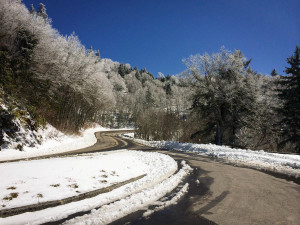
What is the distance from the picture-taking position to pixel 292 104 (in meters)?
21.5

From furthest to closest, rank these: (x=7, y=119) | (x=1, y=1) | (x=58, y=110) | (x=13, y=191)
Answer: (x=58, y=110)
(x=1, y=1)
(x=7, y=119)
(x=13, y=191)

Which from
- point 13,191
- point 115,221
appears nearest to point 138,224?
point 115,221

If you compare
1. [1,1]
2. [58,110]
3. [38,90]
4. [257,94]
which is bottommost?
[58,110]

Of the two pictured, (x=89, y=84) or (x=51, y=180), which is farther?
(x=89, y=84)

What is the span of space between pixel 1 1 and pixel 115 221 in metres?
25.5

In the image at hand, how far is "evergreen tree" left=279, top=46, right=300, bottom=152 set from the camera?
2159 cm

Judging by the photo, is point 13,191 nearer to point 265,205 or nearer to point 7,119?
point 265,205

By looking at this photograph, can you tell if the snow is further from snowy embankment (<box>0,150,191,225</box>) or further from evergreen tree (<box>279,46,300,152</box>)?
evergreen tree (<box>279,46,300,152</box>)

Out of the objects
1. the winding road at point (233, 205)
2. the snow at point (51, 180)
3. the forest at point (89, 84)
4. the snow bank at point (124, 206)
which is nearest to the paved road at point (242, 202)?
the winding road at point (233, 205)

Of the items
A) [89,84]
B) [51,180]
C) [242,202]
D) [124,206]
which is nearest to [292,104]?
[242,202]

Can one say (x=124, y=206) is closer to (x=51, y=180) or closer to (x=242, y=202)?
(x=51, y=180)

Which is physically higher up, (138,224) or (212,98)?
(212,98)

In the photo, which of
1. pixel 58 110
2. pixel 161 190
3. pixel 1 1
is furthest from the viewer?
pixel 58 110

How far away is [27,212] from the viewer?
11.5ft
